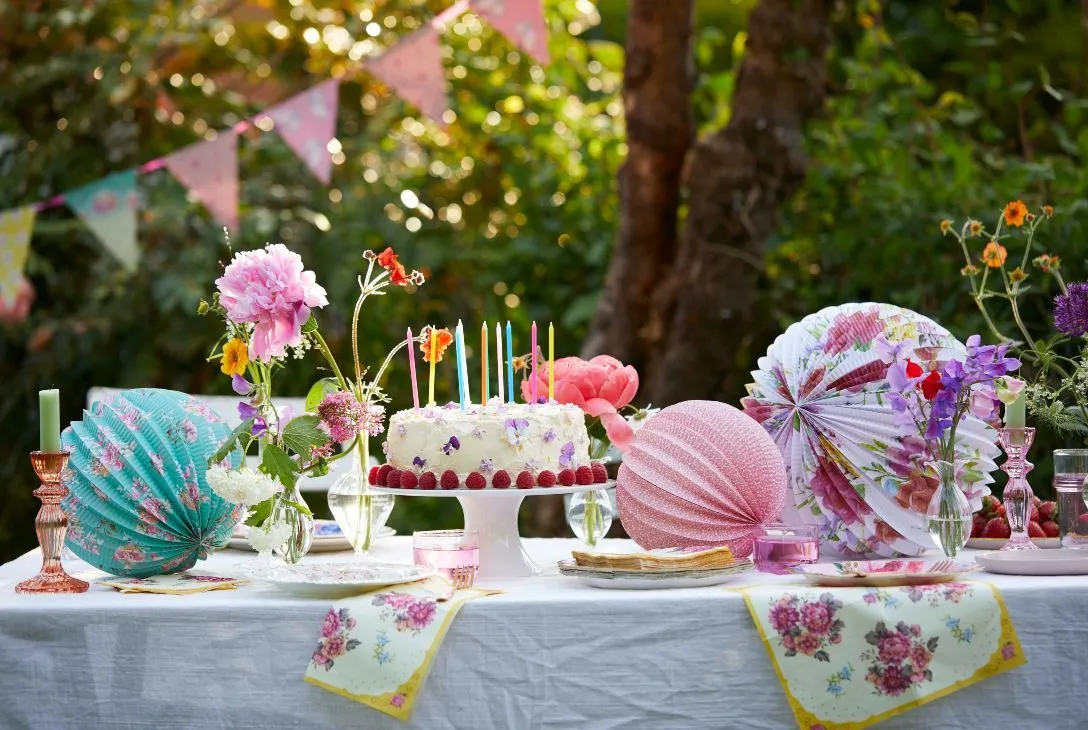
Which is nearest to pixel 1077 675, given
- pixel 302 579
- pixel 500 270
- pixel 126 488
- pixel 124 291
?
pixel 302 579

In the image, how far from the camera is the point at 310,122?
446cm

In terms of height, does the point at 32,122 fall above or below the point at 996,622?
above

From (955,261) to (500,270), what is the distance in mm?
1963

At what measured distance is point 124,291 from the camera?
18.1 ft

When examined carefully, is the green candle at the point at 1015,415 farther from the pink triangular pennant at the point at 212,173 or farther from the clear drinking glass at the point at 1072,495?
the pink triangular pennant at the point at 212,173

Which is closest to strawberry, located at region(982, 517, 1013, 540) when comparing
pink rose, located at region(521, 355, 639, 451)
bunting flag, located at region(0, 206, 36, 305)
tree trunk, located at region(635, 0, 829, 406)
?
pink rose, located at region(521, 355, 639, 451)

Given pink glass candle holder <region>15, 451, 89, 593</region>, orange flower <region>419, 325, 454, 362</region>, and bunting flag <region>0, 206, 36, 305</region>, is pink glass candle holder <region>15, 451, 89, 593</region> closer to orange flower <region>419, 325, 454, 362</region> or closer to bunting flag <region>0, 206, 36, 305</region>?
orange flower <region>419, 325, 454, 362</region>

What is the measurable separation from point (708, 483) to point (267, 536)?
2.32 feet

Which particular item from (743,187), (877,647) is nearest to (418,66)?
(743,187)

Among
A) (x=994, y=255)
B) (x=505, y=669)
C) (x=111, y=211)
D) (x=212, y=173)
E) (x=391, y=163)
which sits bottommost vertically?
(x=505, y=669)

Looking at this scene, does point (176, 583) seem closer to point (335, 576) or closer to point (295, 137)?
point (335, 576)

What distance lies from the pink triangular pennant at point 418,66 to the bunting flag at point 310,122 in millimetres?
193

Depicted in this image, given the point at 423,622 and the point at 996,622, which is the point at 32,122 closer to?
the point at 423,622

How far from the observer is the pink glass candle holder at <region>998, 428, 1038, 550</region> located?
2125mm
